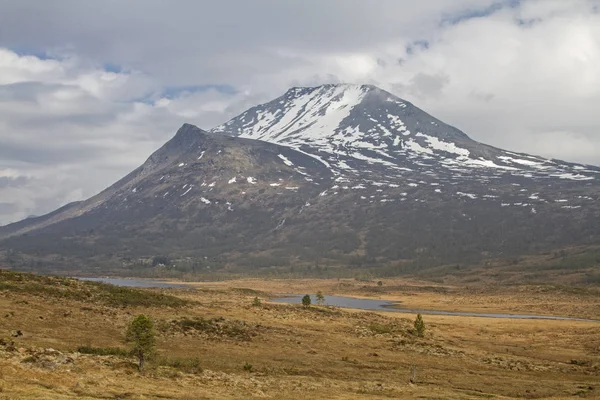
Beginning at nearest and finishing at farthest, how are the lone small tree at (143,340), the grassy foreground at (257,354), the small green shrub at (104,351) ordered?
the grassy foreground at (257,354) → the lone small tree at (143,340) → the small green shrub at (104,351)

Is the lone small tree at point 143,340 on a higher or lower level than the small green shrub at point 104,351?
higher

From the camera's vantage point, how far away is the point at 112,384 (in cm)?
2827

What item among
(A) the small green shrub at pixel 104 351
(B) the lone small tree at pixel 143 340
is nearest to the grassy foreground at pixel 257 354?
(A) the small green shrub at pixel 104 351

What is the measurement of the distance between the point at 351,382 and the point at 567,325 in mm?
63130

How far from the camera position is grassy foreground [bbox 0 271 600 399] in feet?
98.0

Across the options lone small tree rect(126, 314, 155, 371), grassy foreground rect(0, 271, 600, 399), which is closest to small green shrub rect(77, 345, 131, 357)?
grassy foreground rect(0, 271, 600, 399)

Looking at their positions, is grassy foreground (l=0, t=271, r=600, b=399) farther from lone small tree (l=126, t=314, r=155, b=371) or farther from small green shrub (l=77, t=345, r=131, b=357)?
lone small tree (l=126, t=314, r=155, b=371)

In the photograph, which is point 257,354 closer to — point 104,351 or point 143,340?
point 104,351

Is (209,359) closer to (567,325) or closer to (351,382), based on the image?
(351,382)

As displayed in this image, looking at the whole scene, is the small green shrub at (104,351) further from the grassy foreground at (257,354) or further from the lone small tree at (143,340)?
the lone small tree at (143,340)

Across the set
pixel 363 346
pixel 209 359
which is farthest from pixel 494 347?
pixel 209 359

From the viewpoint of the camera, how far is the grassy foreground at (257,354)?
1176 inches

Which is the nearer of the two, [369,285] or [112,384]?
[112,384]

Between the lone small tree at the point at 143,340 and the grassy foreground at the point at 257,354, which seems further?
the lone small tree at the point at 143,340
